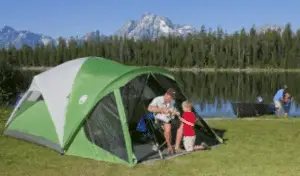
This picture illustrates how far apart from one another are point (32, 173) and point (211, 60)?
362 feet

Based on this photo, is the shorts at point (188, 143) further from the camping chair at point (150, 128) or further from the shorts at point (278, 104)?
the shorts at point (278, 104)

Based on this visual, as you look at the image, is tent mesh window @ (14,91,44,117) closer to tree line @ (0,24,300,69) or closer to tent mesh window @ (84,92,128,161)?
tent mesh window @ (84,92,128,161)

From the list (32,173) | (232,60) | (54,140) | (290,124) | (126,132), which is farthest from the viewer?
(232,60)

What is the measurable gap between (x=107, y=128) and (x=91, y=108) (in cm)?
68

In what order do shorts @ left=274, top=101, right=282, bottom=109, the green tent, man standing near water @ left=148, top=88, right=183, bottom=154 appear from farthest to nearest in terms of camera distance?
shorts @ left=274, top=101, right=282, bottom=109, man standing near water @ left=148, top=88, right=183, bottom=154, the green tent

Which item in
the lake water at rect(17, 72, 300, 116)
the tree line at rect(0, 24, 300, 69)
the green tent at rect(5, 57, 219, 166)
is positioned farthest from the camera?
the tree line at rect(0, 24, 300, 69)

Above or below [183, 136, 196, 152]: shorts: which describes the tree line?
above

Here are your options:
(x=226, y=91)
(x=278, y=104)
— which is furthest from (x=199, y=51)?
(x=278, y=104)

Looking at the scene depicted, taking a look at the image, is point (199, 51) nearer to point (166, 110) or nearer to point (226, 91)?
point (226, 91)

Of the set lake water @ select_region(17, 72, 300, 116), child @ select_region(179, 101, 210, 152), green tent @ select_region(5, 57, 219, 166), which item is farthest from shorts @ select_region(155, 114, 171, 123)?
lake water @ select_region(17, 72, 300, 116)

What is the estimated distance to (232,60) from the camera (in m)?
115

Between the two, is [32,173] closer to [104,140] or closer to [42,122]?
[104,140]

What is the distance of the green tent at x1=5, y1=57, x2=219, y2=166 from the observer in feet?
32.8

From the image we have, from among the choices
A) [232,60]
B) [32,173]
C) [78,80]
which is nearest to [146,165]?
[32,173]
